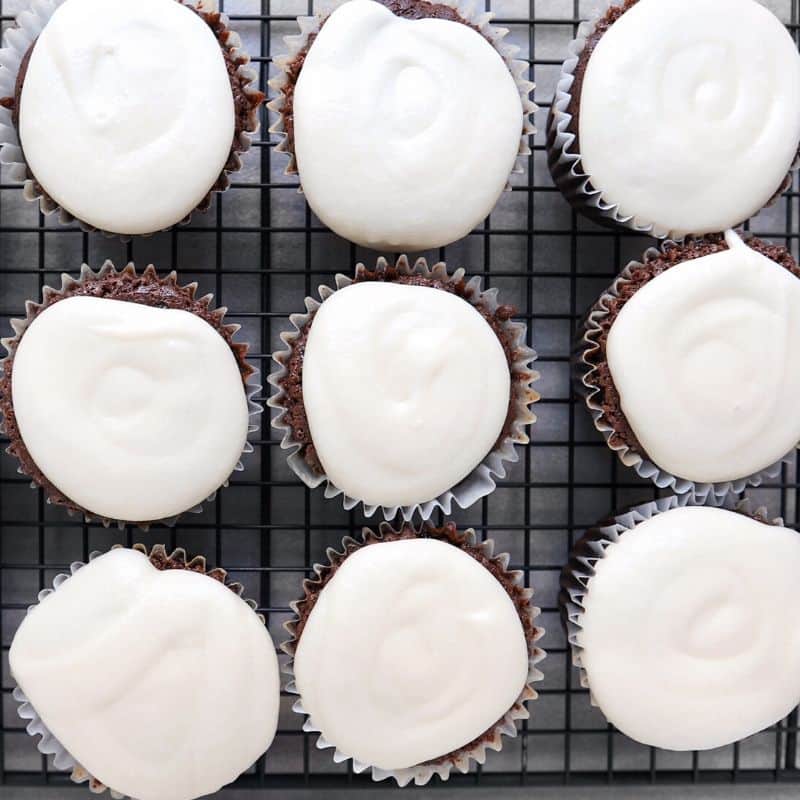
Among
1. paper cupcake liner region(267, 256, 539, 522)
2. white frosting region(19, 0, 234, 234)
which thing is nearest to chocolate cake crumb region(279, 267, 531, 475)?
paper cupcake liner region(267, 256, 539, 522)

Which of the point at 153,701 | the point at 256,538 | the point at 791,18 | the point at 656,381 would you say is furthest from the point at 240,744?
the point at 791,18

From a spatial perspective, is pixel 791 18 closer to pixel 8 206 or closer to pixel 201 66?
pixel 201 66

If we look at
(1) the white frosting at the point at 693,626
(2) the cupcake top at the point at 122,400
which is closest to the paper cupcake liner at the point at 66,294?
(2) the cupcake top at the point at 122,400

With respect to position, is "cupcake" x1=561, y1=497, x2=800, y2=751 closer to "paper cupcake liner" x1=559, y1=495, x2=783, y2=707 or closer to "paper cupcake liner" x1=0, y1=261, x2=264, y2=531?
"paper cupcake liner" x1=559, y1=495, x2=783, y2=707

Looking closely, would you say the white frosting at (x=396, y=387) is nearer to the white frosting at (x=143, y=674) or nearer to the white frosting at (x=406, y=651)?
the white frosting at (x=406, y=651)

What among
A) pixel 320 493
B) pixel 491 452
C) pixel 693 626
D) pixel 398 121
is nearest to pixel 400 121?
pixel 398 121

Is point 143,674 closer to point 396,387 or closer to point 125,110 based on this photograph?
point 396,387
